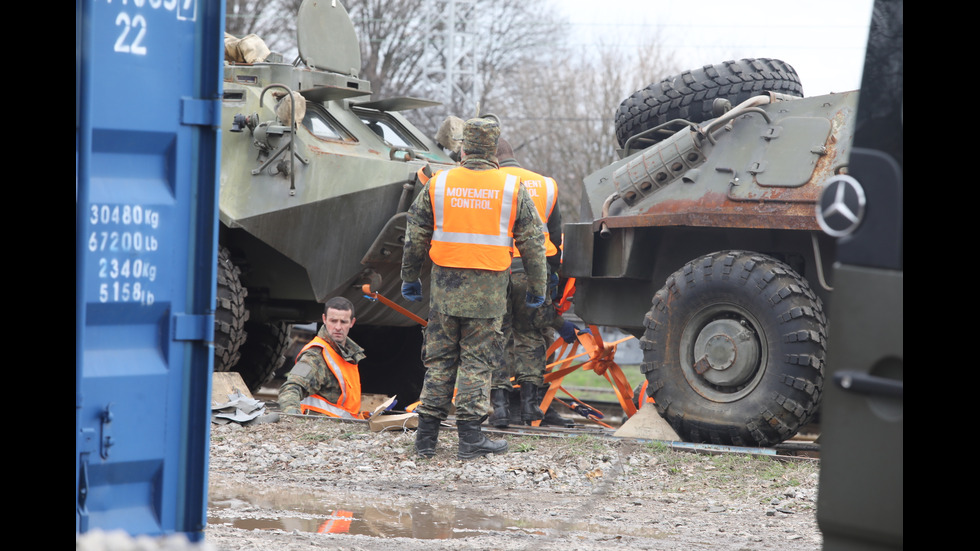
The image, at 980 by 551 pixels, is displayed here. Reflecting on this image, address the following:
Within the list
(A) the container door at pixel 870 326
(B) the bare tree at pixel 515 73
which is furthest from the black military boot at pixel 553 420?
(B) the bare tree at pixel 515 73

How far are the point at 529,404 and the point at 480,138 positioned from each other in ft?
7.89

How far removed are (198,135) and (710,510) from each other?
3055mm

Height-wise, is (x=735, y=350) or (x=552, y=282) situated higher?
(x=552, y=282)

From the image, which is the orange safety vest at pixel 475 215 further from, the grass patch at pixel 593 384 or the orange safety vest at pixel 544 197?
the grass patch at pixel 593 384

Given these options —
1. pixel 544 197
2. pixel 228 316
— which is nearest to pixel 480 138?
pixel 544 197

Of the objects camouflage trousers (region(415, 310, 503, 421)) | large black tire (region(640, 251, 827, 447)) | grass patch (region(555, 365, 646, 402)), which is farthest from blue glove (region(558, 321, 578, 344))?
grass patch (region(555, 365, 646, 402))

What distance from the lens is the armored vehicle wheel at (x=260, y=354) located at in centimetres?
1023

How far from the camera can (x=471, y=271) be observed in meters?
6.33

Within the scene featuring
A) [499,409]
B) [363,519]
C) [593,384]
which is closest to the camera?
[363,519]

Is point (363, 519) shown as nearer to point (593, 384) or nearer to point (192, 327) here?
point (192, 327)

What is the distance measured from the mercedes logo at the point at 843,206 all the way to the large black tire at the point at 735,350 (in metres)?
3.96
